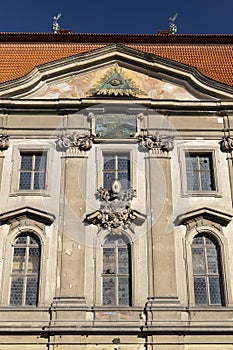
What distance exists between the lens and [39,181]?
14.8 m

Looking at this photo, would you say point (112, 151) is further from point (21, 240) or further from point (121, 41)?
point (121, 41)

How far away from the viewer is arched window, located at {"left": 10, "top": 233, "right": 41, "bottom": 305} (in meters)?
13.4

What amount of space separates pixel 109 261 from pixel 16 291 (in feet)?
8.04

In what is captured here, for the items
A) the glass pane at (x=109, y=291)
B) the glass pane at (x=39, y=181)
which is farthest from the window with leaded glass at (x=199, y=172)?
the glass pane at (x=39, y=181)

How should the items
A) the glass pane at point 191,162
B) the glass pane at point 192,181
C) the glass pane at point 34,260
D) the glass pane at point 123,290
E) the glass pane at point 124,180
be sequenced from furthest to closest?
the glass pane at point 191,162, the glass pane at point 192,181, the glass pane at point 124,180, the glass pane at point 34,260, the glass pane at point 123,290

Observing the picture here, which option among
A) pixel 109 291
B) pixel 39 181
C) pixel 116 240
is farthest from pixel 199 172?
pixel 39 181

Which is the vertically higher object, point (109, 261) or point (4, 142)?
point (4, 142)

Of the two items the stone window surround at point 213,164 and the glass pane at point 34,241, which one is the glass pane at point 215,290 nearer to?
the stone window surround at point 213,164

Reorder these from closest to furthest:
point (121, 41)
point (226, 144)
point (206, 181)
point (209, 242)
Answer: point (209, 242) < point (206, 181) < point (226, 144) < point (121, 41)

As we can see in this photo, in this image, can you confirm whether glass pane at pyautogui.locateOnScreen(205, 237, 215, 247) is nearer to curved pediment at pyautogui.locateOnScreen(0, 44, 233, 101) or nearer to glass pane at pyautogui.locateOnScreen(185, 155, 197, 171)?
glass pane at pyautogui.locateOnScreen(185, 155, 197, 171)

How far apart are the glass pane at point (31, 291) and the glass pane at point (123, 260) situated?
2155 mm

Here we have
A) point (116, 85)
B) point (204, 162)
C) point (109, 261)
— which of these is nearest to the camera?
point (109, 261)

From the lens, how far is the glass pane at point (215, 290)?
1337cm

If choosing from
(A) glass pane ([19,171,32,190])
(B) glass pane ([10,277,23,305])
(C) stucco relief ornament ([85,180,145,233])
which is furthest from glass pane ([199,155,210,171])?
(B) glass pane ([10,277,23,305])
